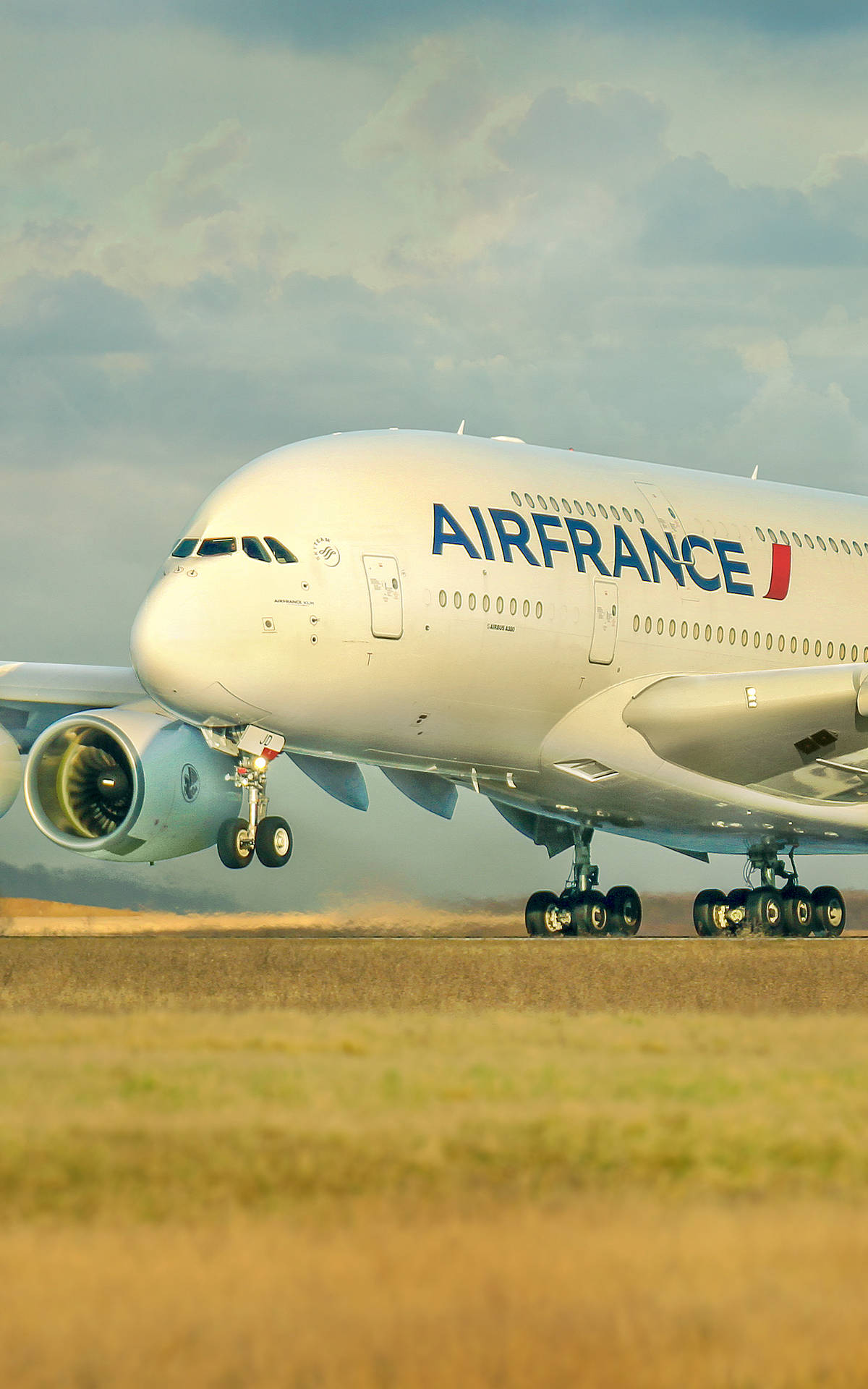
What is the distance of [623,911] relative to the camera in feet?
79.7

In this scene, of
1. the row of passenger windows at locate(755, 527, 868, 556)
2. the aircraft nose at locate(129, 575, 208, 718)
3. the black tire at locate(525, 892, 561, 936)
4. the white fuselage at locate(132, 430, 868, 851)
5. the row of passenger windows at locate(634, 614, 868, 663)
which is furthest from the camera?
the black tire at locate(525, 892, 561, 936)

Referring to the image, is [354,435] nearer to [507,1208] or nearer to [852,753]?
[852,753]

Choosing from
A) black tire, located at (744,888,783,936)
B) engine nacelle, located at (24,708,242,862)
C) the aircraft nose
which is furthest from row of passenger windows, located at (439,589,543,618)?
black tire, located at (744,888,783,936)

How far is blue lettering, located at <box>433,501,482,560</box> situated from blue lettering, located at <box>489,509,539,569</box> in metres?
0.42

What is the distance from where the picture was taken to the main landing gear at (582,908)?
77.8ft

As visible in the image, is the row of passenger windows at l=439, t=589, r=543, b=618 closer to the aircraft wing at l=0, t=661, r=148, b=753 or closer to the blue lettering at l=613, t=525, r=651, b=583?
the blue lettering at l=613, t=525, r=651, b=583

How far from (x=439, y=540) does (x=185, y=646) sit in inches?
122

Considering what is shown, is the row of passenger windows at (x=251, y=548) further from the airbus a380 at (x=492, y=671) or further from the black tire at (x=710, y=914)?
the black tire at (x=710, y=914)

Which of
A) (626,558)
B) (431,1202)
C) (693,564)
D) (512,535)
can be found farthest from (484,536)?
(431,1202)

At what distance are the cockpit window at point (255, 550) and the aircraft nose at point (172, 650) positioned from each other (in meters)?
0.75

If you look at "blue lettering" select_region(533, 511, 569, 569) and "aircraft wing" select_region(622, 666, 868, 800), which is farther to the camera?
"aircraft wing" select_region(622, 666, 868, 800)

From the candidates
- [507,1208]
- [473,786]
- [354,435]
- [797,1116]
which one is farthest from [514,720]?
[507,1208]

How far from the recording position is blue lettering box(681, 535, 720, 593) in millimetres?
21234

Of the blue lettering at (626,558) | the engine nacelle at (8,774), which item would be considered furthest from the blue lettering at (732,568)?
the engine nacelle at (8,774)
